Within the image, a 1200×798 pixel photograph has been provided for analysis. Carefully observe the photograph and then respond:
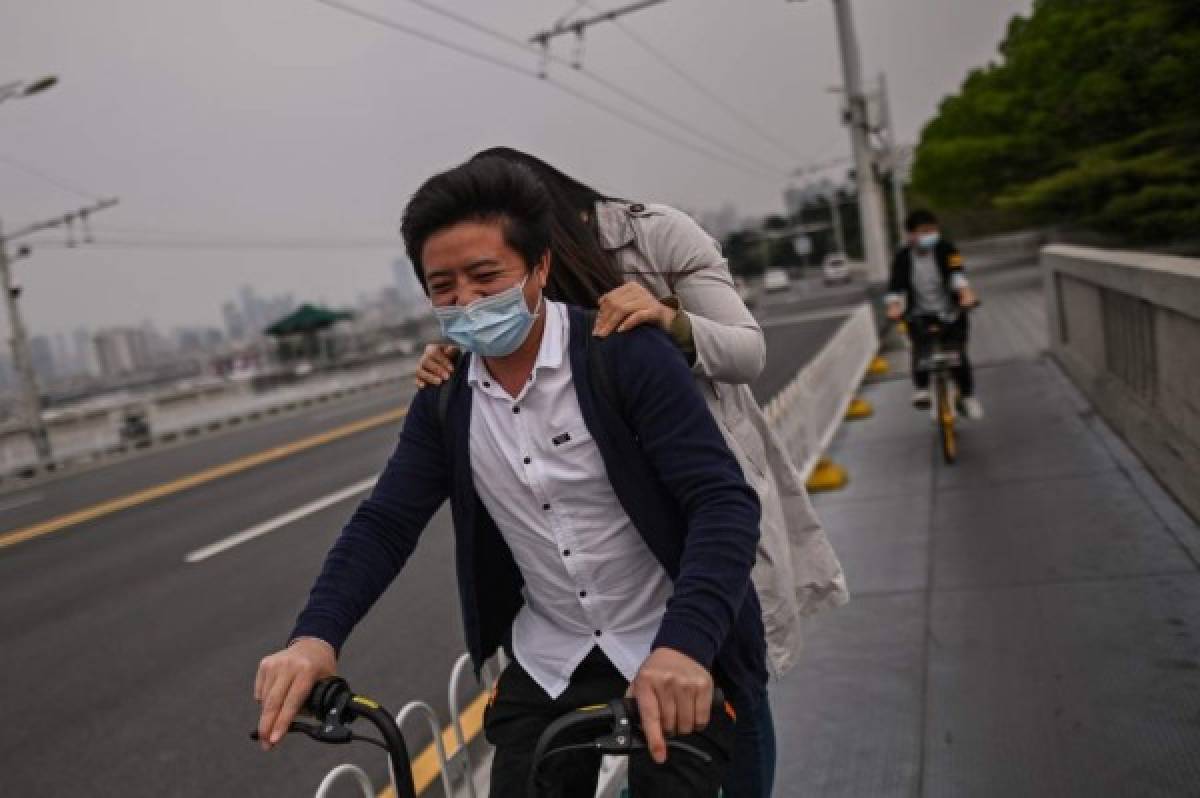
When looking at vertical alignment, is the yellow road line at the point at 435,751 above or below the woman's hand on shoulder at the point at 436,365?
below

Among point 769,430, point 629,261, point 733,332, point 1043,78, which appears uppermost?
point 1043,78

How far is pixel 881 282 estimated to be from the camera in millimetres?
16000

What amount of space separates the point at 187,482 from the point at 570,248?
12791 mm

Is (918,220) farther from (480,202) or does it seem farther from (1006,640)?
(480,202)

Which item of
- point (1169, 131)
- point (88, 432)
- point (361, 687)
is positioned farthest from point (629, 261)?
point (88, 432)

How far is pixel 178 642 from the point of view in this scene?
6.10 meters

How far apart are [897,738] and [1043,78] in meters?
31.8

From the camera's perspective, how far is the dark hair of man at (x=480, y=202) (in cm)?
169

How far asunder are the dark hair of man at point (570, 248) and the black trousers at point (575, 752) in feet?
2.40

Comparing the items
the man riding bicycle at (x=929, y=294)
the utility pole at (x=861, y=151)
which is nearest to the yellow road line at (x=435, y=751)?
the man riding bicycle at (x=929, y=294)

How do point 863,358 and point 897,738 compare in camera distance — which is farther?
point 863,358

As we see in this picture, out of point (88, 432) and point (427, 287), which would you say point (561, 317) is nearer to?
point (427, 287)

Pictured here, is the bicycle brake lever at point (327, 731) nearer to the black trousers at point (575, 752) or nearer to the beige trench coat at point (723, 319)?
the black trousers at point (575, 752)

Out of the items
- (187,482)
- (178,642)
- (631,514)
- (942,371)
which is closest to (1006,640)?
(631,514)
